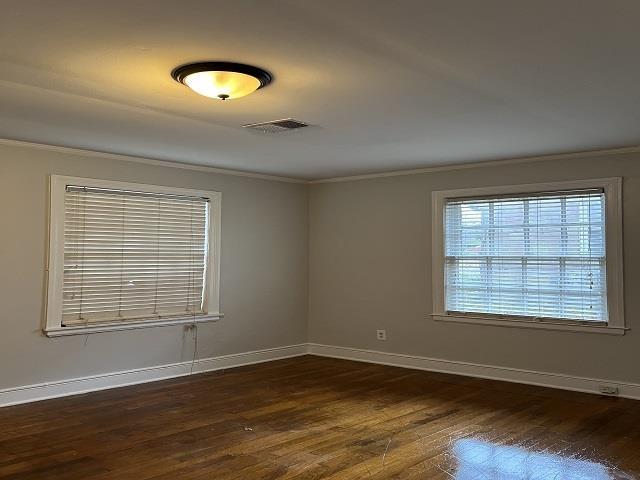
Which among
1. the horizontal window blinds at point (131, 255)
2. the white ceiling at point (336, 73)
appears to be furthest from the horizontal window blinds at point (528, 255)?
the horizontal window blinds at point (131, 255)

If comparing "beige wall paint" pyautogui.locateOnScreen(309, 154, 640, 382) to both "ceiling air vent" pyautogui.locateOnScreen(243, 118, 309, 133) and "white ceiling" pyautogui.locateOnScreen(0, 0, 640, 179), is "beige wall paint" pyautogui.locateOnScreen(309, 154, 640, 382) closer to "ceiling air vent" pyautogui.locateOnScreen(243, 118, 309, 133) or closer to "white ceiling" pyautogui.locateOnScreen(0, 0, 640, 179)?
"white ceiling" pyautogui.locateOnScreen(0, 0, 640, 179)

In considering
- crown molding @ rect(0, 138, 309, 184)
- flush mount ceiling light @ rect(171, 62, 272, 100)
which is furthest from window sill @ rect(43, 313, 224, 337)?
flush mount ceiling light @ rect(171, 62, 272, 100)

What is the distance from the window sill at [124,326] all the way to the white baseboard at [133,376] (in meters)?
0.41

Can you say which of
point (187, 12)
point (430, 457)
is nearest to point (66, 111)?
point (187, 12)

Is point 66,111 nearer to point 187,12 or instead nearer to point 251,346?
point 187,12

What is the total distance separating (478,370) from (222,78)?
167 inches

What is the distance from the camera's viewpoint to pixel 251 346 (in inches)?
275

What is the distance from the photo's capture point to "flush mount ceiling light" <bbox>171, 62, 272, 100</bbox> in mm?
3166

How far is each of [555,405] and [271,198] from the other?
378 cm

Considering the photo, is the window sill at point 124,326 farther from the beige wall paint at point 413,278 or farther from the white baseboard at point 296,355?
the beige wall paint at point 413,278

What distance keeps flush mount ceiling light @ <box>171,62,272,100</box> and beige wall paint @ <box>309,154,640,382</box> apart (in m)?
3.47

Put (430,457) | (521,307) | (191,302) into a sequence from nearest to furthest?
(430,457) < (521,307) < (191,302)

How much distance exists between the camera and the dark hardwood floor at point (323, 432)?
3547 mm

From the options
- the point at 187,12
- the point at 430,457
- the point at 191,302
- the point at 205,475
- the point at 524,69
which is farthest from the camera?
the point at 191,302
